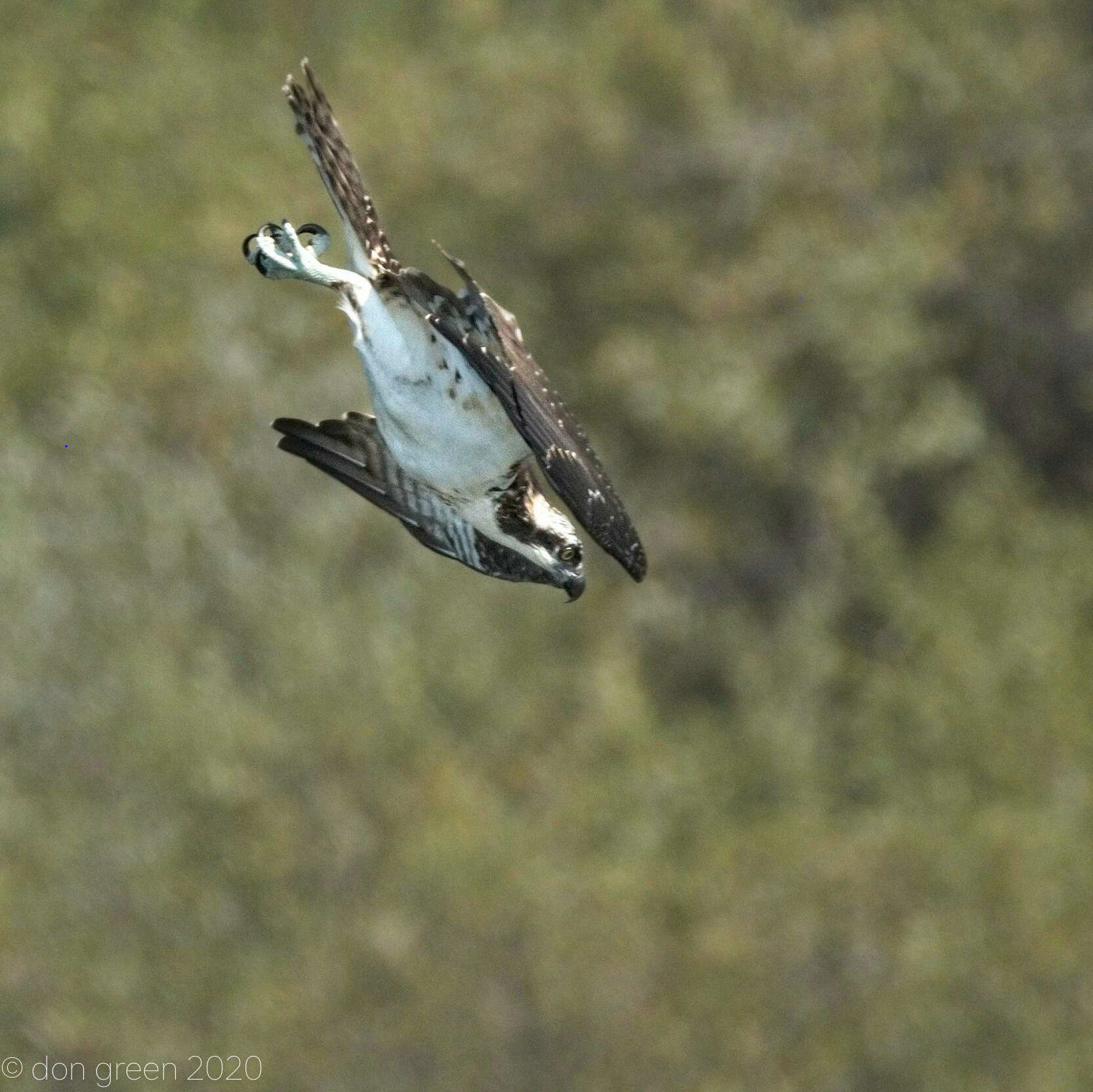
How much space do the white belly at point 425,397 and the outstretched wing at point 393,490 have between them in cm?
29

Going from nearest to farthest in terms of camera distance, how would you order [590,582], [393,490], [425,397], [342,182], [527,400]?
[527,400], [425,397], [342,182], [393,490], [590,582]

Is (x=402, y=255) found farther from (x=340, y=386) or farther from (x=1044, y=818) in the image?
(x=1044, y=818)

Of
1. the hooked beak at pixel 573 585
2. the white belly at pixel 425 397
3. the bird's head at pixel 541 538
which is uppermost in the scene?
the white belly at pixel 425 397

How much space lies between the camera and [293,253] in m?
8.34

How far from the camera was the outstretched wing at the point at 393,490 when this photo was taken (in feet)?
28.1

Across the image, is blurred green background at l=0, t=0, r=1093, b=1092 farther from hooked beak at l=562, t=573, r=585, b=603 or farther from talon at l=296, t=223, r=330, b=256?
talon at l=296, t=223, r=330, b=256

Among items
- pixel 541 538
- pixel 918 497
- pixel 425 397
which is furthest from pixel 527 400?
pixel 918 497

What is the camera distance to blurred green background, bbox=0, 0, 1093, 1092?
53.5ft

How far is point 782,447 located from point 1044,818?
344 cm

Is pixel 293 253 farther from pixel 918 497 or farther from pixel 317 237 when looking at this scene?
pixel 918 497

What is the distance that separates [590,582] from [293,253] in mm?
10228

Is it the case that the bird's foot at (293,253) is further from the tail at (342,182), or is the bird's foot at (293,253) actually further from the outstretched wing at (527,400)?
the outstretched wing at (527,400)

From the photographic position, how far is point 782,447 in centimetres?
1956

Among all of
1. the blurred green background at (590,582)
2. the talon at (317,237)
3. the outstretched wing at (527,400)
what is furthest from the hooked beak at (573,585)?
the blurred green background at (590,582)
